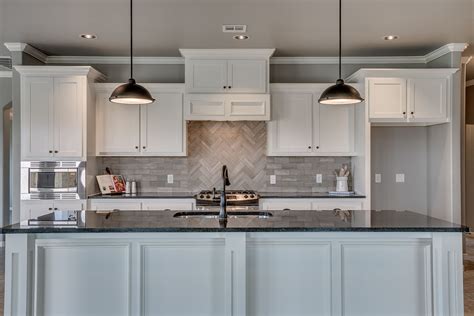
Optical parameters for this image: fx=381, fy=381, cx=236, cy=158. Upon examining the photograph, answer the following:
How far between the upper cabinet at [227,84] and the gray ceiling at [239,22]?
5.9 inches

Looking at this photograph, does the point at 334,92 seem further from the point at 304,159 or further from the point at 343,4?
the point at 304,159

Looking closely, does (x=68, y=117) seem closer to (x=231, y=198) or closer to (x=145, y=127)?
(x=145, y=127)

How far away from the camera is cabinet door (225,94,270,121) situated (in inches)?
184

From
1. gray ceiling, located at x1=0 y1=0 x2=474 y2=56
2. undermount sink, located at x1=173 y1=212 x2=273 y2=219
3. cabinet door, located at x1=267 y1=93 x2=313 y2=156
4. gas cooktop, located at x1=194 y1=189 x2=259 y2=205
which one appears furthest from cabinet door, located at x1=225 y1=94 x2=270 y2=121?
undermount sink, located at x1=173 y1=212 x2=273 y2=219

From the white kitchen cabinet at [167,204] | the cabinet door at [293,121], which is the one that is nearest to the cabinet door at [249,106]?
the cabinet door at [293,121]

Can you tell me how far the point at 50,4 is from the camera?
3.50m

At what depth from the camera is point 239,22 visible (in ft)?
12.7

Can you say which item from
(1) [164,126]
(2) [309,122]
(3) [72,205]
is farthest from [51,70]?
(2) [309,122]

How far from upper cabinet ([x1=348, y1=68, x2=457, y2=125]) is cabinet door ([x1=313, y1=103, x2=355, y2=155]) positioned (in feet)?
1.29

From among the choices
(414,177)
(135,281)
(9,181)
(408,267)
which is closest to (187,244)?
(135,281)

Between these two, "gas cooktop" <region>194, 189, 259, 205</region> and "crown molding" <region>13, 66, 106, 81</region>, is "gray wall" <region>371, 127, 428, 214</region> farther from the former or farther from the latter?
"crown molding" <region>13, 66, 106, 81</region>

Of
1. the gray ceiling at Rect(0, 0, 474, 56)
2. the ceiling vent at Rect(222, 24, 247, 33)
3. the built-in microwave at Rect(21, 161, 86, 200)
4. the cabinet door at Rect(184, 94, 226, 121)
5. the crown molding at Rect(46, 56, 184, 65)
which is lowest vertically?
the built-in microwave at Rect(21, 161, 86, 200)

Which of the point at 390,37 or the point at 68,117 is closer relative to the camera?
the point at 390,37

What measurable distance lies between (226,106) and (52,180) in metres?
2.22
